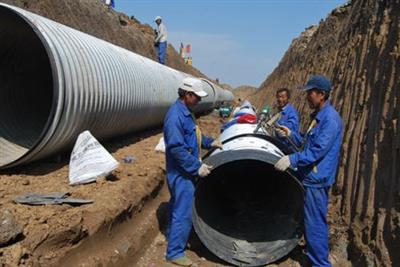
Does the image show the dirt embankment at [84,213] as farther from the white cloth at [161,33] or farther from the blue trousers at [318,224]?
the white cloth at [161,33]

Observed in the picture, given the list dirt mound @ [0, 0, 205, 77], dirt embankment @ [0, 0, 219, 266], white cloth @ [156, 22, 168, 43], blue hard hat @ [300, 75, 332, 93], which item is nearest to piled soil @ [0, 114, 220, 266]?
dirt embankment @ [0, 0, 219, 266]

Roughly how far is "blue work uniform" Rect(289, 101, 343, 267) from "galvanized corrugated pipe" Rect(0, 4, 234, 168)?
117 inches

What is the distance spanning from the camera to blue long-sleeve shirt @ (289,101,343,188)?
4.43 meters

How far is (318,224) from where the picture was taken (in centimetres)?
459

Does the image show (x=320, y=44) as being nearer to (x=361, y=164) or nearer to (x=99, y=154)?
(x=361, y=164)

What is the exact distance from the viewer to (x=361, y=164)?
5.55 m

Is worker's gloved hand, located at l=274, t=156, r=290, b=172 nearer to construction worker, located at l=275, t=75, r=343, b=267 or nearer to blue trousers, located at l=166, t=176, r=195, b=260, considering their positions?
construction worker, located at l=275, t=75, r=343, b=267

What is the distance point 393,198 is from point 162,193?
11.9ft

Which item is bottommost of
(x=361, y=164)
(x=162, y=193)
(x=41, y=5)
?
(x=162, y=193)

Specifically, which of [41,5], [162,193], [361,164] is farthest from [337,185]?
[41,5]

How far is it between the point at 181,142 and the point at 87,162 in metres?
1.68

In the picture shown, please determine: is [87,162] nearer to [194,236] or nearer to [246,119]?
[194,236]

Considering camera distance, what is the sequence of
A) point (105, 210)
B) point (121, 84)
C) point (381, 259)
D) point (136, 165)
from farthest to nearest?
point (121, 84), point (136, 165), point (105, 210), point (381, 259)

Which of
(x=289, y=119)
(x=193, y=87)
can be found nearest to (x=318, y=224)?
(x=193, y=87)
